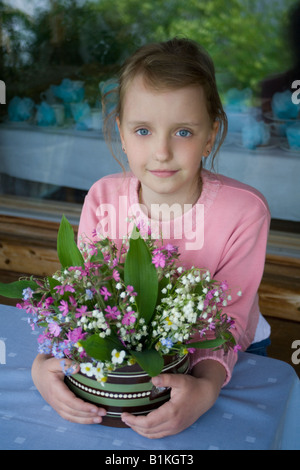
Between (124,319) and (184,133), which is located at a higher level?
(184,133)

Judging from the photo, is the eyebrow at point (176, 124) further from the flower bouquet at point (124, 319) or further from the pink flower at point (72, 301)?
the pink flower at point (72, 301)

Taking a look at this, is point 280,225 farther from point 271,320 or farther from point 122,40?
point 122,40

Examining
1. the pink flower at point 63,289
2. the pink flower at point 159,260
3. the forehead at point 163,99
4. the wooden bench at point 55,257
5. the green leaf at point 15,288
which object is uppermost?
the forehead at point 163,99

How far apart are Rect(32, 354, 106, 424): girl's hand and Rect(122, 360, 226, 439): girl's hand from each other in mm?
53

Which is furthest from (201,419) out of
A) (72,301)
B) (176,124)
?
(176,124)

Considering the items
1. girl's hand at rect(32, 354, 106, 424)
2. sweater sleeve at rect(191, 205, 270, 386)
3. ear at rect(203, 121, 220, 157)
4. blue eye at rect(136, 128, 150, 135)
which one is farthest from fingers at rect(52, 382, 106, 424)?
ear at rect(203, 121, 220, 157)

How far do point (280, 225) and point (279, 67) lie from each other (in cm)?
85

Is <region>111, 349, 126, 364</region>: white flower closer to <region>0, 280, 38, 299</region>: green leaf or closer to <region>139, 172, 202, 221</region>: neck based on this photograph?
<region>0, 280, 38, 299</region>: green leaf

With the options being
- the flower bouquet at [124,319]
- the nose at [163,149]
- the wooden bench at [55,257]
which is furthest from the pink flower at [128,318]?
the wooden bench at [55,257]

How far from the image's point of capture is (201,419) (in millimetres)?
826

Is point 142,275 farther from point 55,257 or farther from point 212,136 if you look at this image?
point 55,257

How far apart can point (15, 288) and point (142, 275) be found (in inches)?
Result: 7.9

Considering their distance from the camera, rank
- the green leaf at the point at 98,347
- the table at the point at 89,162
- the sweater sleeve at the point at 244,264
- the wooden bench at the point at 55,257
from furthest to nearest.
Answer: the table at the point at 89,162, the wooden bench at the point at 55,257, the sweater sleeve at the point at 244,264, the green leaf at the point at 98,347

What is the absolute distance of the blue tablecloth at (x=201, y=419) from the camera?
0.77 m
